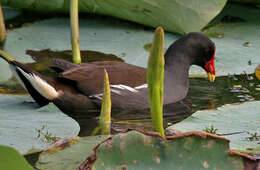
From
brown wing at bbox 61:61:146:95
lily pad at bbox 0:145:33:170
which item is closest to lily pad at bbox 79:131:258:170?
lily pad at bbox 0:145:33:170

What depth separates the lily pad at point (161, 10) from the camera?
4461mm

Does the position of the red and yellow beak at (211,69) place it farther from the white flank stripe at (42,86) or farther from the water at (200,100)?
the white flank stripe at (42,86)

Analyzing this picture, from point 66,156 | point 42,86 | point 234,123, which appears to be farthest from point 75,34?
point 66,156

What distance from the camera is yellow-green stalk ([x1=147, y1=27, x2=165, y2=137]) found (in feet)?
6.32

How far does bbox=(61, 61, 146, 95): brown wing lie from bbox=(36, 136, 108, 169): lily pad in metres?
1.33

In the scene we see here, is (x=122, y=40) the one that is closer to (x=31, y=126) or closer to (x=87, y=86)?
(x=87, y=86)

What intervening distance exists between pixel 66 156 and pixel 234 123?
3.01 ft

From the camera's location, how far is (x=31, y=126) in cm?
268

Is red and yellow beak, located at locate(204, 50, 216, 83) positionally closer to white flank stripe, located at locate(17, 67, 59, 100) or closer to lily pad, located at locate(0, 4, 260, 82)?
lily pad, located at locate(0, 4, 260, 82)

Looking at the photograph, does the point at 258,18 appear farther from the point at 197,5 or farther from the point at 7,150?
the point at 7,150

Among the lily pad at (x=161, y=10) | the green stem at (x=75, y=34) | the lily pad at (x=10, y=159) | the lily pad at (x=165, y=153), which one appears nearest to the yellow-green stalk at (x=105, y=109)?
the lily pad at (x=165, y=153)

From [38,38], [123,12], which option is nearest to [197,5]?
[123,12]

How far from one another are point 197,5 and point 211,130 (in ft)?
6.72

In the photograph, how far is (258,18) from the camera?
511 cm
